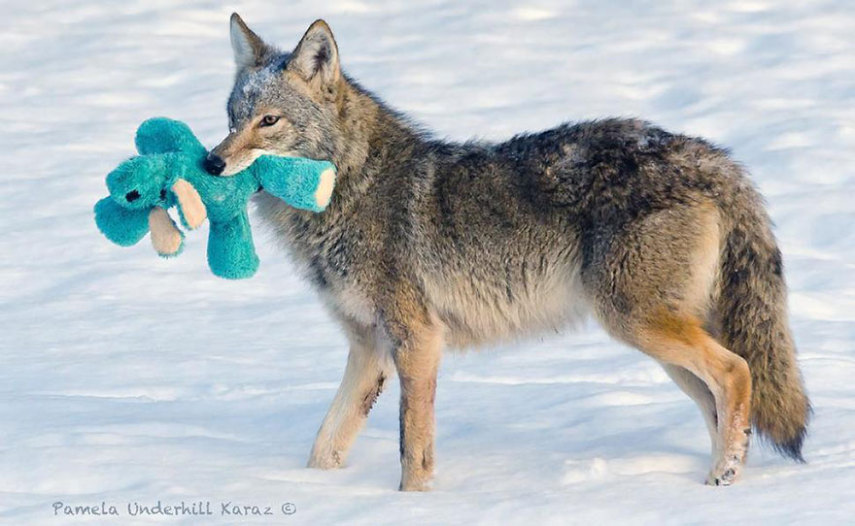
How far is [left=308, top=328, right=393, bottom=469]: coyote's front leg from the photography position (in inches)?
237

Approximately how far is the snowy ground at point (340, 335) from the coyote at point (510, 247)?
31 centimetres

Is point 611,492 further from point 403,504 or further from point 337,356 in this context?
point 337,356

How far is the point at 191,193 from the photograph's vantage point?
17.9 ft

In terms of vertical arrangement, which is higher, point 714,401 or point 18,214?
point 714,401

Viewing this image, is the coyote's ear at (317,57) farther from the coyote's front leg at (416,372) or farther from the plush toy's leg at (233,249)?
the coyote's front leg at (416,372)

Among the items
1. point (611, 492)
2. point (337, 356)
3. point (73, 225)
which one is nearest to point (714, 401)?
point (611, 492)

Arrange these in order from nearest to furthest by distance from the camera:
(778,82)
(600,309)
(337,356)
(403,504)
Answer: (403,504) < (600,309) < (337,356) < (778,82)

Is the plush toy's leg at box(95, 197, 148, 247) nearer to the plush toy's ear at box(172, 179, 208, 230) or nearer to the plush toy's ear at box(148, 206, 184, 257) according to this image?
the plush toy's ear at box(148, 206, 184, 257)

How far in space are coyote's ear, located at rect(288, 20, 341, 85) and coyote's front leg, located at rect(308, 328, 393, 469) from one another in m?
1.20

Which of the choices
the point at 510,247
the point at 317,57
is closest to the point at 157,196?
the point at 317,57

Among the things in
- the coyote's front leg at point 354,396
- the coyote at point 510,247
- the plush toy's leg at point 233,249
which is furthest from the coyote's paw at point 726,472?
the plush toy's leg at point 233,249

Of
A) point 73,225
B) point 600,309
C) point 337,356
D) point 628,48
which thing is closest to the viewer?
point 600,309

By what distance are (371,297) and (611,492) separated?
1.40m

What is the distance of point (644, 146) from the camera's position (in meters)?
5.58
